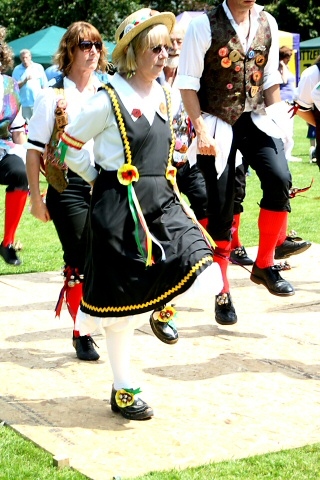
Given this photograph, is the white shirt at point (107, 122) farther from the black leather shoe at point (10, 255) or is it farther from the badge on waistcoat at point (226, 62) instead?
the black leather shoe at point (10, 255)

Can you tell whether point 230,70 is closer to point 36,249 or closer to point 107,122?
point 107,122

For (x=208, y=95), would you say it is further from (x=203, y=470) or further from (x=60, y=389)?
(x=203, y=470)

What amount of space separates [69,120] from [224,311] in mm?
1541

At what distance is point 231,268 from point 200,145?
8.02ft

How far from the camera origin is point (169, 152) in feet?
14.2

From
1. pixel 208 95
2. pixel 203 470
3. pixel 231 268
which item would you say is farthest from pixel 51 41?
pixel 203 470

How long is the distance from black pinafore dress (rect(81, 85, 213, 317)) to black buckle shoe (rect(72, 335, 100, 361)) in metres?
1.02

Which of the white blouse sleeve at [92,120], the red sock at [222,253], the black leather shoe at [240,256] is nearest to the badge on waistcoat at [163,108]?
the white blouse sleeve at [92,120]

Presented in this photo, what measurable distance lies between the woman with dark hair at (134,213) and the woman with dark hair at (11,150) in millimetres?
2804

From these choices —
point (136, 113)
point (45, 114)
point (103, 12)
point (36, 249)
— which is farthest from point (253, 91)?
point (103, 12)

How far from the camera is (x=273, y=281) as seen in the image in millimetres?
5719

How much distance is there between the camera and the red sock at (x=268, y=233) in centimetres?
576

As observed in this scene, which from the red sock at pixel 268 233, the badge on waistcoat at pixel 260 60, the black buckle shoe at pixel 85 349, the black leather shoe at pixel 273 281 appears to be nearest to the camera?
the black buckle shoe at pixel 85 349

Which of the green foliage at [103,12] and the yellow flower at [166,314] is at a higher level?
the yellow flower at [166,314]
